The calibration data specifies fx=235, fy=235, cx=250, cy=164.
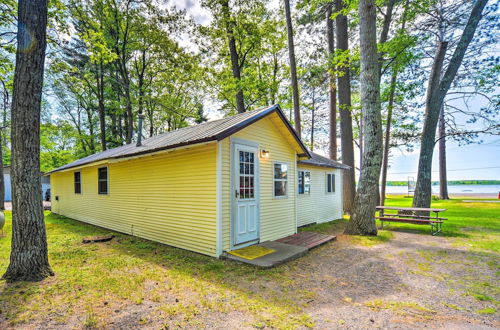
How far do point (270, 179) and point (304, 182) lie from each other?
9.60 ft

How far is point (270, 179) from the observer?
21.3 ft

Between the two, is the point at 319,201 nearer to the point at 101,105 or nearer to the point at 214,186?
the point at 214,186

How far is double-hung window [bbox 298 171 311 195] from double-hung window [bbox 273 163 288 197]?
1921 millimetres

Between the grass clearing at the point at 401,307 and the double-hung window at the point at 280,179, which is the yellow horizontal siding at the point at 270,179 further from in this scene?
the grass clearing at the point at 401,307

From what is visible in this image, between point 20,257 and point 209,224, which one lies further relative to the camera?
point 209,224

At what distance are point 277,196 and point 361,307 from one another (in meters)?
3.82

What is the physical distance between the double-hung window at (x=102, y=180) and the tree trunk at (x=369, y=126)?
28.9 feet

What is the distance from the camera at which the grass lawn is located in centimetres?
280

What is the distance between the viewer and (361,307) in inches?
120

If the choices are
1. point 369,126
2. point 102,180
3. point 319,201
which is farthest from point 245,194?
point 102,180

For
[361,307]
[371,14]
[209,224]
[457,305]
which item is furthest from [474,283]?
[371,14]

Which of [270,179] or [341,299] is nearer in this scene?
[341,299]

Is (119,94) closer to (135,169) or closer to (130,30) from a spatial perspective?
(130,30)

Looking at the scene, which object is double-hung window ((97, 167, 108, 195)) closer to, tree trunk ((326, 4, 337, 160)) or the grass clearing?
the grass clearing
